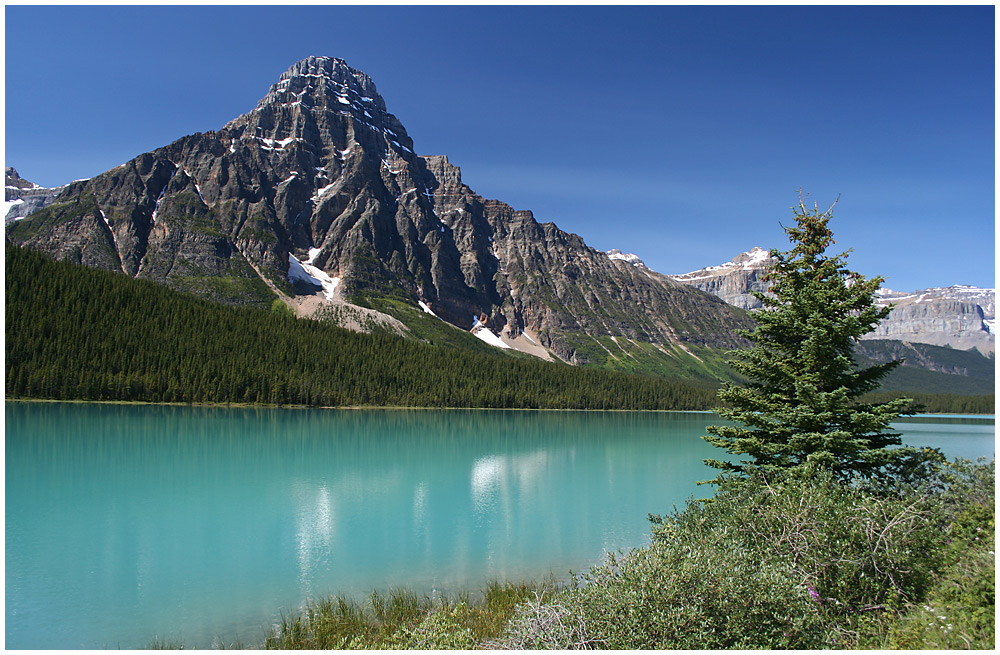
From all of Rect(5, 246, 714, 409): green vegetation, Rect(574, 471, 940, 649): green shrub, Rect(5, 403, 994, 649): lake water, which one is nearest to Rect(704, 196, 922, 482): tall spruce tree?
Rect(574, 471, 940, 649): green shrub

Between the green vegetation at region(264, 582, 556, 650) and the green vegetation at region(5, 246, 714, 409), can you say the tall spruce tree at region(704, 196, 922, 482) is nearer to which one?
the green vegetation at region(264, 582, 556, 650)

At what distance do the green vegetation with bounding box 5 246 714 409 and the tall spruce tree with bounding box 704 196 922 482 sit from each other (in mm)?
113350

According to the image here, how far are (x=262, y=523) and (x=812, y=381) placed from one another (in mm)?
20997

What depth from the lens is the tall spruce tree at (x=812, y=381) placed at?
16.0 metres

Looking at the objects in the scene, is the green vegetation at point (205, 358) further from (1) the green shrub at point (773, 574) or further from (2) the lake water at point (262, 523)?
(1) the green shrub at point (773, 574)

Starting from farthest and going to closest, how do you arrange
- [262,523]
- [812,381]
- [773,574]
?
[262,523] < [812,381] < [773,574]

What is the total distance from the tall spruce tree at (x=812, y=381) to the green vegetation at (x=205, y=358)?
11335 centimetres

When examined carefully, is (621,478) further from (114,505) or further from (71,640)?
(71,640)

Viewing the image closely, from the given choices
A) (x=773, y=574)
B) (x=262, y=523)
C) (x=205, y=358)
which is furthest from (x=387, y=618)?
(x=205, y=358)

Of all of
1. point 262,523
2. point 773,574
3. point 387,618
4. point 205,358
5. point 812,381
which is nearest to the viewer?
point 773,574

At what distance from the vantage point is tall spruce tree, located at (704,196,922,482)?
16.0 m

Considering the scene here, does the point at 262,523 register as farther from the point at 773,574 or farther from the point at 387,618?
the point at 773,574

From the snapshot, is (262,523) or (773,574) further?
(262,523)

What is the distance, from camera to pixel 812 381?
16625 mm
